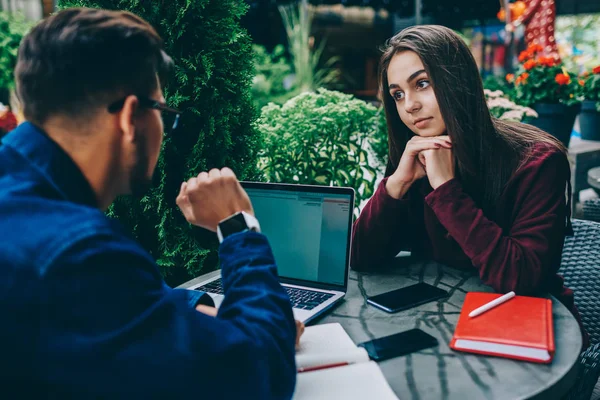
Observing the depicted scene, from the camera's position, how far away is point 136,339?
2.51 feet

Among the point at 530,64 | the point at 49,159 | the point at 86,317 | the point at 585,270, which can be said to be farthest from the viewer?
the point at 530,64

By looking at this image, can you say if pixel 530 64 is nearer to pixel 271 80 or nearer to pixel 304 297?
pixel 304 297

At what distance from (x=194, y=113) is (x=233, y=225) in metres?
1.19

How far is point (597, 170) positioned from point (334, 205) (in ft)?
8.40


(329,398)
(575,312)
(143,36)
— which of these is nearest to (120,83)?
(143,36)

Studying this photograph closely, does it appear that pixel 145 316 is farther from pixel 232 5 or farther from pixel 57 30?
pixel 232 5

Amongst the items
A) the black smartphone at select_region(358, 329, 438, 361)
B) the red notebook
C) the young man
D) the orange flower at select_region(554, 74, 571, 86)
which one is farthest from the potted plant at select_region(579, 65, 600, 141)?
the young man

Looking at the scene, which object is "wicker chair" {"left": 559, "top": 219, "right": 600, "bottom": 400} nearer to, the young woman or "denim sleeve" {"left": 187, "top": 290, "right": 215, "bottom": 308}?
the young woman

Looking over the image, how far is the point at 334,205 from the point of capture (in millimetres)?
1609

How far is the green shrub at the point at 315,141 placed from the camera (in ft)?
9.26

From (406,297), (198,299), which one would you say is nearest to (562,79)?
(406,297)

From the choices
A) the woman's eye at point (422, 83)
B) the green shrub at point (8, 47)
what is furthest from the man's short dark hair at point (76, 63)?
the green shrub at point (8, 47)

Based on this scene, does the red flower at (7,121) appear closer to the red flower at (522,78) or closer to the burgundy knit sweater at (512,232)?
the burgundy knit sweater at (512,232)

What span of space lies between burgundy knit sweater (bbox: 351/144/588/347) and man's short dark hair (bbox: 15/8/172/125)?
3.61 ft
